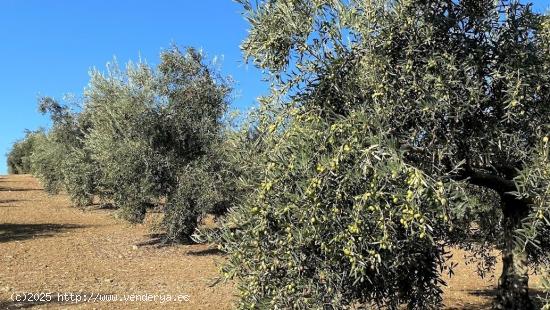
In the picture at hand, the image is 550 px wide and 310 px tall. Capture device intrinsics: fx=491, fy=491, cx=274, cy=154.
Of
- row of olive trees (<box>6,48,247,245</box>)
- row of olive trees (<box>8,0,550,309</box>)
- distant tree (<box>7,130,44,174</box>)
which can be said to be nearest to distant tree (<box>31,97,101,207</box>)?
row of olive trees (<box>6,48,247,245</box>)

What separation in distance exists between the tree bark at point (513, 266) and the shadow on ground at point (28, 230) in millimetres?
19746

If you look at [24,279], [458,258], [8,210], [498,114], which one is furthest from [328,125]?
[8,210]

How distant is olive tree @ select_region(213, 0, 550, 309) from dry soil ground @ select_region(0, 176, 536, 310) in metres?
1.24

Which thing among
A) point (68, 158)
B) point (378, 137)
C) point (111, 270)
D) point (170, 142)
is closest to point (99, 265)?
point (111, 270)

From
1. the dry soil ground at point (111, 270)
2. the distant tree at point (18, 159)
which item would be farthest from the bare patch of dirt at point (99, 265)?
the distant tree at point (18, 159)

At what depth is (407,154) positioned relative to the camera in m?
4.78

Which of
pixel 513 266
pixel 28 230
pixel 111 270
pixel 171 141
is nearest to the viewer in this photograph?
pixel 513 266

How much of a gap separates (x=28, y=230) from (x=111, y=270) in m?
11.2

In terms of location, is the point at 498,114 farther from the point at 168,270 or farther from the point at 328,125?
the point at 168,270

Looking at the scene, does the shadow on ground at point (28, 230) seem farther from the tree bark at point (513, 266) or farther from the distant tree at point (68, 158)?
the tree bark at point (513, 266)

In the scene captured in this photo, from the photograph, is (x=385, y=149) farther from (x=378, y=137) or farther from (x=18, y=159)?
(x=18, y=159)

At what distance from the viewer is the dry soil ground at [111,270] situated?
11078 mm

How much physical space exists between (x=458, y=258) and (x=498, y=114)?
49.2 feet

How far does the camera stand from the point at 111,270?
14.9 metres
